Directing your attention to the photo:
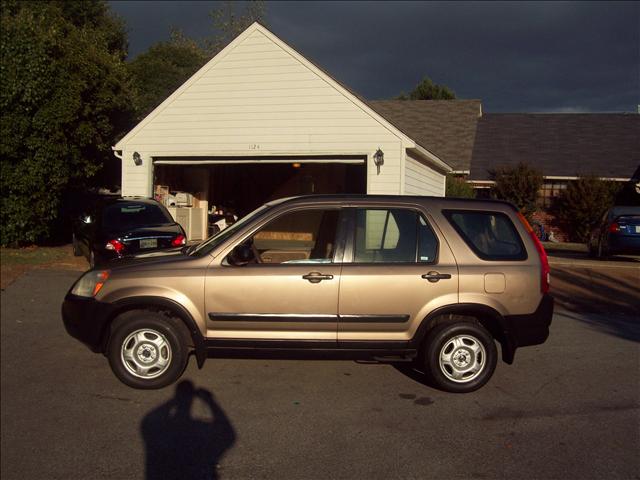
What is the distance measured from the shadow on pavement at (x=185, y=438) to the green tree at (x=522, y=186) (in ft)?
65.7

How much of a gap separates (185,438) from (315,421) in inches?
41.3

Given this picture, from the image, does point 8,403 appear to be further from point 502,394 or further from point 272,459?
point 502,394

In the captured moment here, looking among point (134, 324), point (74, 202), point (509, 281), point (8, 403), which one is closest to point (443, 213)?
point (509, 281)

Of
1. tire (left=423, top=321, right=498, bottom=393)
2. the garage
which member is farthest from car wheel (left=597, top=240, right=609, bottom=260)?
tire (left=423, top=321, right=498, bottom=393)

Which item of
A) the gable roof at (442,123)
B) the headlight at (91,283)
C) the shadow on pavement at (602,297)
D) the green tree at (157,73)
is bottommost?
the shadow on pavement at (602,297)

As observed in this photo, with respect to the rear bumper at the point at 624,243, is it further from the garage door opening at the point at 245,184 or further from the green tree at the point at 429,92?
the green tree at the point at 429,92

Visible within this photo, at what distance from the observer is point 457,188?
22000 mm

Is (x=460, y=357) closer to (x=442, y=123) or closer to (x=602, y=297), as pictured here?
(x=602, y=297)

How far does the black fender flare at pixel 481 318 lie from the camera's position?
17.6ft

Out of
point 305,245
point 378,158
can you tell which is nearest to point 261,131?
point 378,158

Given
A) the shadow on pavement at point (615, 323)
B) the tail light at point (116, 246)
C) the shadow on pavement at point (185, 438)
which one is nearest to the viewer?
the shadow on pavement at point (185, 438)

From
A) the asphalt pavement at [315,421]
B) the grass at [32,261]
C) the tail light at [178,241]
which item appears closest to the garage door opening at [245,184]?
the grass at [32,261]

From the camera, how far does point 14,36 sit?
43.8 feet

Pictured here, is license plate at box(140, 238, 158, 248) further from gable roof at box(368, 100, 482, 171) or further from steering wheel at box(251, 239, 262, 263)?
gable roof at box(368, 100, 482, 171)
